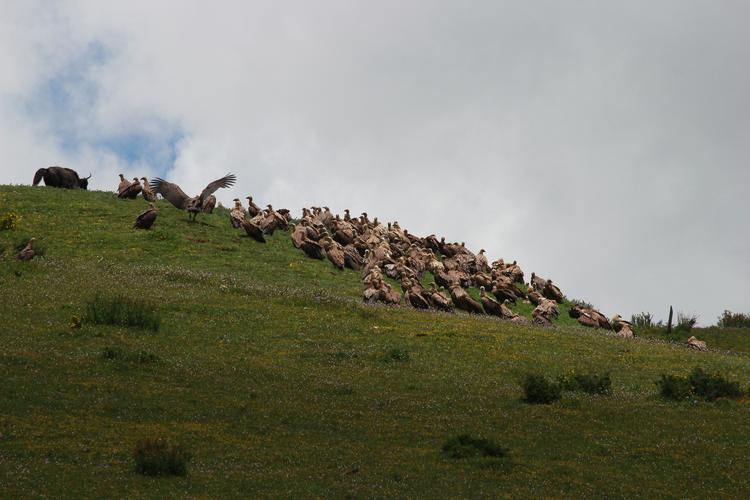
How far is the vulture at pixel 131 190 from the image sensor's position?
69.8m

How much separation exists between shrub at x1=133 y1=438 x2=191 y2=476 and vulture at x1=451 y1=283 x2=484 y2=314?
38.1 metres

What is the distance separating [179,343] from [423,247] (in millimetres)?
45240

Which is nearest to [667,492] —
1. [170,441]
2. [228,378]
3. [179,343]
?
[170,441]

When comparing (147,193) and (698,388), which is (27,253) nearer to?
(147,193)

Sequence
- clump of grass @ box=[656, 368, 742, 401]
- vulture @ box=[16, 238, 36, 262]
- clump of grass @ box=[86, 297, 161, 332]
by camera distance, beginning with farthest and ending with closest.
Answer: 1. vulture @ box=[16, 238, 36, 262]
2. clump of grass @ box=[86, 297, 161, 332]
3. clump of grass @ box=[656, 368, 742, 401]

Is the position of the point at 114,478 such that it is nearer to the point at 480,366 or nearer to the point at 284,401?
the point at 284,401

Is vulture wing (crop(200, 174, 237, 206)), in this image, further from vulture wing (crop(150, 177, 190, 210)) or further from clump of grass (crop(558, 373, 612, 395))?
clump of grass (crop(558, 373, 612, 395))

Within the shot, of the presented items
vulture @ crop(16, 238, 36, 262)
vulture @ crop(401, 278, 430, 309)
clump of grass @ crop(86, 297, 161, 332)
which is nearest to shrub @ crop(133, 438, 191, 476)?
clump of grass @ crop(86, 297, 161, 332)

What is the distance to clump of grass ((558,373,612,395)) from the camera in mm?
31125

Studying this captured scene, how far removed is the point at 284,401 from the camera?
2638 cm

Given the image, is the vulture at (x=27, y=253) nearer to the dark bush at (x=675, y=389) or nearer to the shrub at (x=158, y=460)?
the shrub at (x=158, y=460)

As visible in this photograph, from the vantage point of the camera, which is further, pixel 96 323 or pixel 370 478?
pixel 96 323

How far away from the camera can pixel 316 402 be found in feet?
87.2

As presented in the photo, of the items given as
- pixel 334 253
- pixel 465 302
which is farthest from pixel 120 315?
pixel 334 253
